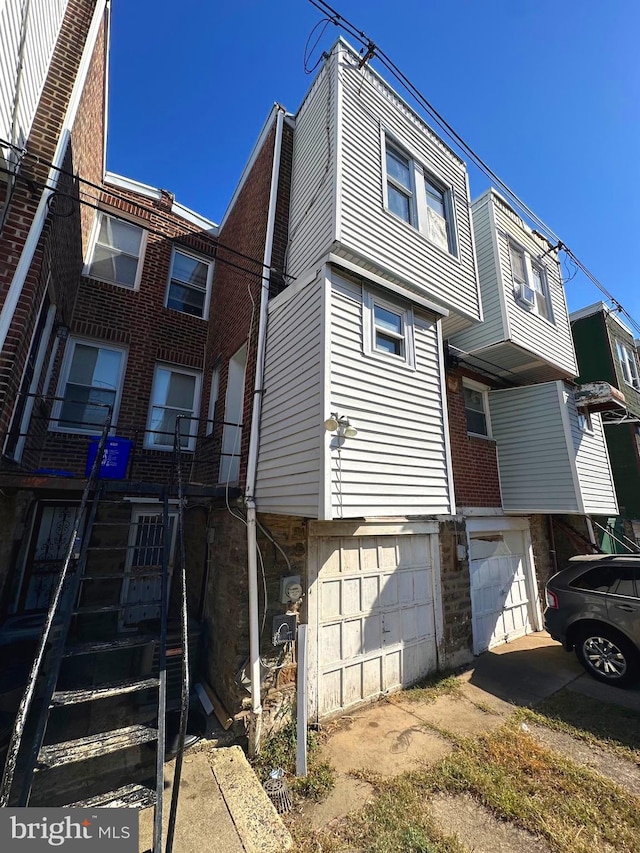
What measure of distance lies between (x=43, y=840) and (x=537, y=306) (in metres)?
12.1

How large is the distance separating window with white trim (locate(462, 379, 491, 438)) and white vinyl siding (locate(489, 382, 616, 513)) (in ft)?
0.89

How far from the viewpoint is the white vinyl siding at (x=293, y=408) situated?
14.3 ft

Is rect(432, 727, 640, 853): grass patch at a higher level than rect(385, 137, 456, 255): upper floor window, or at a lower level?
lower

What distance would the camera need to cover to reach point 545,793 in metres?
3.58

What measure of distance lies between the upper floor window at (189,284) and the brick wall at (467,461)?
6643 mm

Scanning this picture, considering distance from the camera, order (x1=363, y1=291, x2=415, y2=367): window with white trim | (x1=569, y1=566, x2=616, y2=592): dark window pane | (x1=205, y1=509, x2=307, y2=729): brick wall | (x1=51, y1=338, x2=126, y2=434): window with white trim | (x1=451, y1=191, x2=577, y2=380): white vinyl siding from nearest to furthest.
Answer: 1. (x1=205, y1=509, x2=307, y2=729): brick wall
2. (x1=363, y1=291, x2=415, y2=367): window with white trim
3. (x1=569, y1=566, x2=616, y2=592): dark window pane
4. (x1=51, y1=338, x2=126, y2=434): window with white trim
5. (x1=451, y1=191, x2=577, y2=380): white vinyl siding

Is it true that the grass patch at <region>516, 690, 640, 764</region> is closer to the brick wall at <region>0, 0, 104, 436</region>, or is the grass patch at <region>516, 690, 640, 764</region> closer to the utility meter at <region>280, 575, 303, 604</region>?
the utility meter at <region>280, 575, 303, 604</region>

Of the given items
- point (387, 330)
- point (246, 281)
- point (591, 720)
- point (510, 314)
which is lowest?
point (591, 720)

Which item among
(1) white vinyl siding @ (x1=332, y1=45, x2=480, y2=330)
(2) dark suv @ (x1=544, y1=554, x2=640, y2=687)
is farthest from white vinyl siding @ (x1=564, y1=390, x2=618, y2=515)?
(1) white vinyl siding @ (x1=332, y1=45, x2=480, y2=330)

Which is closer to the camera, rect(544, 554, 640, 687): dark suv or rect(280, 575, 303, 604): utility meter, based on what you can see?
rect(280, 575, 303, 604): utility meter

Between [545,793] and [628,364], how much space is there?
→ 53.3ft

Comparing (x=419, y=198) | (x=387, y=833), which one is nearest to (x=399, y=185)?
(x=419, y=198)

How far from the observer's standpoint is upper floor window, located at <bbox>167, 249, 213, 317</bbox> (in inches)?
356

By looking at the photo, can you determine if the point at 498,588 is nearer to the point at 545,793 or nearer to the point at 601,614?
the point at 601,614
